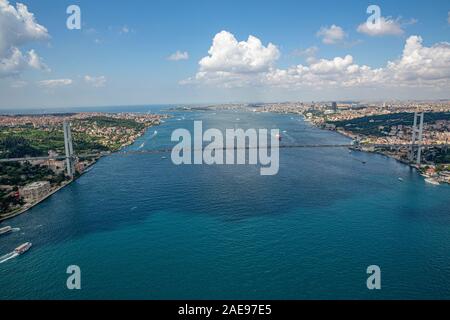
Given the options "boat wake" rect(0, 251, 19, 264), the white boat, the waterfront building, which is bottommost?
"boat wake" rect(0, 251, 19, 264)

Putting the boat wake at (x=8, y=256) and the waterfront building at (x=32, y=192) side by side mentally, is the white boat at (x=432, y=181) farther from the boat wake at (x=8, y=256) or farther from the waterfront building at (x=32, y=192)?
the waterfront building at (x=32, y=192)

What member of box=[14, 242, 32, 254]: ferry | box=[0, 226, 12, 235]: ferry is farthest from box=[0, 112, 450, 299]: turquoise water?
box=[0, 226, 12, 235]: ferry

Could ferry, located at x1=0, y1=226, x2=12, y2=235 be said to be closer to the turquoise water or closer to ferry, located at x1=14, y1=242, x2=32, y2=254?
the turquoise water

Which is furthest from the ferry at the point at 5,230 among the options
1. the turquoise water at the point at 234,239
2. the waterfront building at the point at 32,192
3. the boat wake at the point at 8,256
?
the waterfront building at the point at 32,192

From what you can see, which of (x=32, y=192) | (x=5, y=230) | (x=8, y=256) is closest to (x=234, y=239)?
(x=8, y=256)

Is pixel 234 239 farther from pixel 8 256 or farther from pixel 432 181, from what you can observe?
pixel 432 181

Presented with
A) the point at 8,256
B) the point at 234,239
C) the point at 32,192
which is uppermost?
the point at 32,192

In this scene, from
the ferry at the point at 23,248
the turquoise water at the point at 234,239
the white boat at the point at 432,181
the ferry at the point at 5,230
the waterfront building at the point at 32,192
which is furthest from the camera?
the white boat at the point at 432,181
